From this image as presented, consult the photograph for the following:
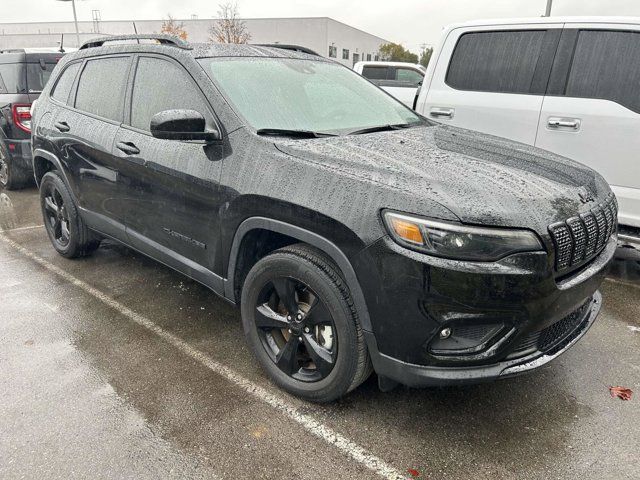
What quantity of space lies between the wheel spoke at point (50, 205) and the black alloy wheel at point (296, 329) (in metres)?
2.92

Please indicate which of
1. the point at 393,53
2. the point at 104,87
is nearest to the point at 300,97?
the point at 104,87

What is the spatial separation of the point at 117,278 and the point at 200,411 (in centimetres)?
211

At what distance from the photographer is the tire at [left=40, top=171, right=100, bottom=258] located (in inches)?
169

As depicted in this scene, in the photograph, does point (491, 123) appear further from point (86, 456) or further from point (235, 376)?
point (86, 456)

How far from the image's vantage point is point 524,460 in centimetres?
224

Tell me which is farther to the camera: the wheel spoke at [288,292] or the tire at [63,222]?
the tire at [63,222]

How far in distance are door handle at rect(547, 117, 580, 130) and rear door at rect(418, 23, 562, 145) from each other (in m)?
0.13

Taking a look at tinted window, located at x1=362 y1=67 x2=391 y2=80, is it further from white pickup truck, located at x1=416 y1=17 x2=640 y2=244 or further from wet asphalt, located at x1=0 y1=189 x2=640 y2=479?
wet asphalt, located at x1=0 y1=189 x2=640 y2=479

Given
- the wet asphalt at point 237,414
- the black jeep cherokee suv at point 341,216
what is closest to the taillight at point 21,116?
the black jeep cherokee suv at point 341,216

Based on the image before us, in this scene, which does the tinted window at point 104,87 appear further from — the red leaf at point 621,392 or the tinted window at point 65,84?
the red leaf at point 621,392

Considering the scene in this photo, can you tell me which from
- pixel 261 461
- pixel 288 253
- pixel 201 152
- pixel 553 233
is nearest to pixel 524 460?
pixel 553 233

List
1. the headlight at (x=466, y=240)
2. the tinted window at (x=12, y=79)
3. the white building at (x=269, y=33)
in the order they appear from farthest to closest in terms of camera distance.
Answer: the white building at (x=269, y=33)
the tinted window at (x=12, y=79)
the headlight at (x=466, y=240)

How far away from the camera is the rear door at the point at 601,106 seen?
12.7 ft

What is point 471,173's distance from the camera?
2.25m
